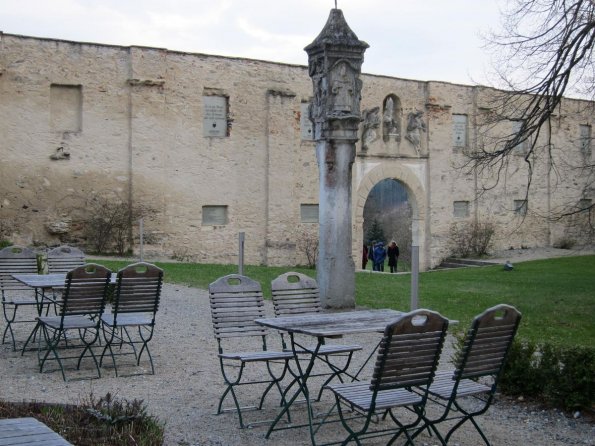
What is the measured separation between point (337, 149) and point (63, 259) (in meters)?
4.57

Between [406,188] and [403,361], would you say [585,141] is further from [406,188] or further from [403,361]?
[403,361]

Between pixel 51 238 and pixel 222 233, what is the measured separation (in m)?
5.13

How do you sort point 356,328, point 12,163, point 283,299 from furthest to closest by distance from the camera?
point 12,163 < point 283,299 < point 356,328

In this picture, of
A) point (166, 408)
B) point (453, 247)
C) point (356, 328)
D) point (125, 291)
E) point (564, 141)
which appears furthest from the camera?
point (564, 141)

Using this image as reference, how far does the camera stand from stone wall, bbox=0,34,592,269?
21.2 m

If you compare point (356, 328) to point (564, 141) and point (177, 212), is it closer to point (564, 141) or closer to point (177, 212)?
point (177, 212)

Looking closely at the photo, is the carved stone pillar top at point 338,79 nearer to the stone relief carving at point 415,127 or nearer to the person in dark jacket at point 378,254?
the person in dark jacket at point 378,254

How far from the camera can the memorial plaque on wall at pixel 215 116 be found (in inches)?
936

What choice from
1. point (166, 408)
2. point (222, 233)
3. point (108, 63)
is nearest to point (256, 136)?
point (222, 233)

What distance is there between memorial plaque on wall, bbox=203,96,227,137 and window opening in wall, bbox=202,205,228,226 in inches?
88.4

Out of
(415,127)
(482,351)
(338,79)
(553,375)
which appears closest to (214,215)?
(415,127)

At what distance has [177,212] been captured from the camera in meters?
23.2

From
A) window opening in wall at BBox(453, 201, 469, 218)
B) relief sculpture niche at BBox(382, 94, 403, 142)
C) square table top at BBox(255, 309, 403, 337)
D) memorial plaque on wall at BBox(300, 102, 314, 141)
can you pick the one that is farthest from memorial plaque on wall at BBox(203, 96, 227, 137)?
square table top at BBox(255, 309, 403, 337)

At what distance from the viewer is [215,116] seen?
23.9 m
